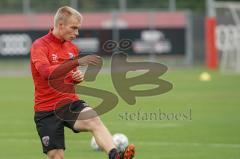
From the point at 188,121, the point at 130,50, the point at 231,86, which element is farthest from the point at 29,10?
the point at 188,121

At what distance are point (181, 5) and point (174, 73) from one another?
40.9 feet

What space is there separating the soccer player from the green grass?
2661mm

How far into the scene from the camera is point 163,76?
101 feet

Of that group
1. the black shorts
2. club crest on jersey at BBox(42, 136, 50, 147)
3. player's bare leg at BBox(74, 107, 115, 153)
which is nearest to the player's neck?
the black shorts

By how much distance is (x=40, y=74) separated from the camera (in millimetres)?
9758

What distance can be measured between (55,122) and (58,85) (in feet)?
1.51

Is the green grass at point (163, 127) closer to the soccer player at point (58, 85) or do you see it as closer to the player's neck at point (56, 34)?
the soccer player at point (58, 85)

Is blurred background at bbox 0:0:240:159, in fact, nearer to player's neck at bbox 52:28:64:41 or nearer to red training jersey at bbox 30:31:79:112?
red training jersey at bbox 30:31:79:112

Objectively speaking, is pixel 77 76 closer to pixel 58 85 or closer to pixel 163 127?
pixel 58 85

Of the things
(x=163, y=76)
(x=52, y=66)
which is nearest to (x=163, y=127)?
(x=52, y=66)

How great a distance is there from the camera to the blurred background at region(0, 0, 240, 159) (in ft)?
47.0

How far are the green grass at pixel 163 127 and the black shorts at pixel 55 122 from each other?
263 centimetres

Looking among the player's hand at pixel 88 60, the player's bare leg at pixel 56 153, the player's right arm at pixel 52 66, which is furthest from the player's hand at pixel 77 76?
the player's bare leg at pixel 56 153

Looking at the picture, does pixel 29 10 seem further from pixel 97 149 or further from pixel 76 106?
pixel 76 106
